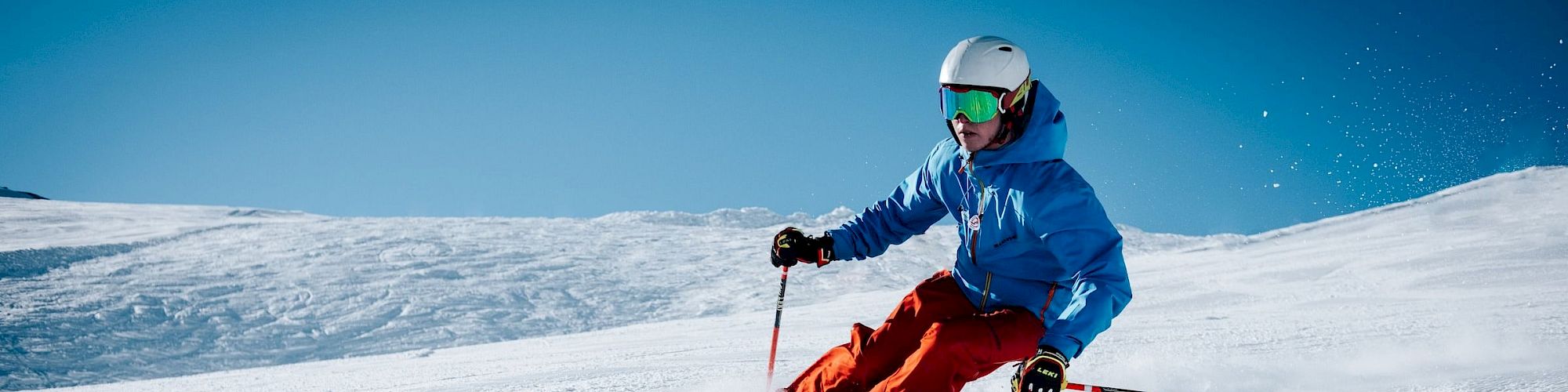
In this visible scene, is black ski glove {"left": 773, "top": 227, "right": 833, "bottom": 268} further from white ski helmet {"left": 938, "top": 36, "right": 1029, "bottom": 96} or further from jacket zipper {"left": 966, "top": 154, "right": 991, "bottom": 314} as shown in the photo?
white ski helmet {"left": 938, "top": 36, "right": 1029, "bottom": 96}

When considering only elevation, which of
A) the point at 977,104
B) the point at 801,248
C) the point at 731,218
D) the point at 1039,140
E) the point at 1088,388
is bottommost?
the point at 1088,388

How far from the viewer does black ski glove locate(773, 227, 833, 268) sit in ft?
11.1

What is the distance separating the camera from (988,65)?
2.78 metres

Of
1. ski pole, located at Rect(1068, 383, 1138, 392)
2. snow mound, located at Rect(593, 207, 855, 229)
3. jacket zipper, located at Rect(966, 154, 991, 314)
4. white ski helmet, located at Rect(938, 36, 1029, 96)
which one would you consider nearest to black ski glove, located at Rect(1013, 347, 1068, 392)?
ski pole, located at Rect(1068, 383, 1138, 392)

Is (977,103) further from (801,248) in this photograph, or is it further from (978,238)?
(801,248)

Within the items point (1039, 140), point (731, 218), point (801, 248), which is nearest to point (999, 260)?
point (1039, 140)

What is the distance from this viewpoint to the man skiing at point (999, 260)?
100 inches

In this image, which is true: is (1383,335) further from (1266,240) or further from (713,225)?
(713,225)

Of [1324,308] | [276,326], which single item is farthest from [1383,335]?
[276,326]

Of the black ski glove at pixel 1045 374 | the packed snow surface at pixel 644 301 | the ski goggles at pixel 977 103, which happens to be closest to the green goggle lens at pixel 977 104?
the ski goggles at pixel 977 103

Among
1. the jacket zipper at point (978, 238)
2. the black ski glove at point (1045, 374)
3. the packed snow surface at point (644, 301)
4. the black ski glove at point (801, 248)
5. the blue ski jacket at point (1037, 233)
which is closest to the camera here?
the black ski glove at point (1045, 374)

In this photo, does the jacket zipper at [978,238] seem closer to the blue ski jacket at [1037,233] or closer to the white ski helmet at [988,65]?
the blue ski jacket at [1037,233]

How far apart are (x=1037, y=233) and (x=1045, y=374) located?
1.70 ft

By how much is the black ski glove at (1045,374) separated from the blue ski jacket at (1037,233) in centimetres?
5
